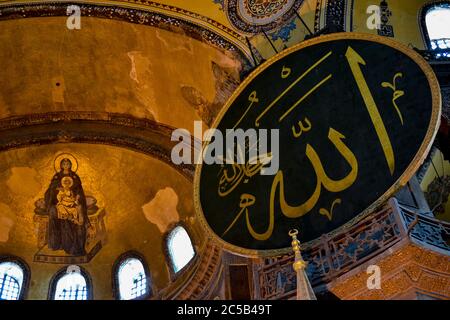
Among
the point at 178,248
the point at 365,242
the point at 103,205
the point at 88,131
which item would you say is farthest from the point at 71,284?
the point at 365,242

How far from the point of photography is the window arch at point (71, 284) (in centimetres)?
1266

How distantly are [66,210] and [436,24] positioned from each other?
23.1 ft

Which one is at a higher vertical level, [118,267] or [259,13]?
[259,13]

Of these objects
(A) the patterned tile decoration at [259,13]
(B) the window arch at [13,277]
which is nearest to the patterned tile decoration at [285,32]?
(A) the patterned tile decoration at [259,13]

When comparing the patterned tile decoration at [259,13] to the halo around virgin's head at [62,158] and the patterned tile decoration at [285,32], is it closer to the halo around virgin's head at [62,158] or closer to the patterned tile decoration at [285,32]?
the patterned tile decoration at [285,32]

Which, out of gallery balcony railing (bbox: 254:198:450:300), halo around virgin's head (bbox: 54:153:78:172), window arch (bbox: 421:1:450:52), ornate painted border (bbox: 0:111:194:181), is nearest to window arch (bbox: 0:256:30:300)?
halo around virgin's head (bbox: 54:153:78:172)

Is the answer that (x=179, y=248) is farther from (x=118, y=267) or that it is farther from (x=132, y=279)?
(x=118, y=267)

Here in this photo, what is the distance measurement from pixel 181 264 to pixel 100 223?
74.7 inches

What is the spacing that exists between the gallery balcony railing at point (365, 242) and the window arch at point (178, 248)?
4.18m

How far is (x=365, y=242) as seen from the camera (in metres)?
7.71

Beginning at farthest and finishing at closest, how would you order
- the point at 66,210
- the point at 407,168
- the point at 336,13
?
the point at 66,210 < the point at 336,13 < the point at 407,168

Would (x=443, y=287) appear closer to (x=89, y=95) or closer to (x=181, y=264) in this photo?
(x=181, y=264)

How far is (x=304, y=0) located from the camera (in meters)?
11.4
